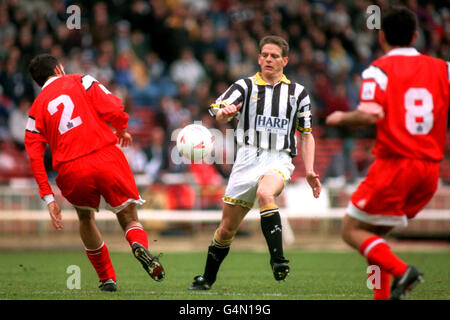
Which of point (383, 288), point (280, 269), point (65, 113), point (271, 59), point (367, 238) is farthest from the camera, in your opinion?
point (271, 59)

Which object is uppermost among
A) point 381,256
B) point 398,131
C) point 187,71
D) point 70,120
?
point 187,71

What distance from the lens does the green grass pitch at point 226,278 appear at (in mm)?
7004

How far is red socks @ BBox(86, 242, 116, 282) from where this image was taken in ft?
24.1

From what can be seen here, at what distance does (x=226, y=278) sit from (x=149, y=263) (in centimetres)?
235

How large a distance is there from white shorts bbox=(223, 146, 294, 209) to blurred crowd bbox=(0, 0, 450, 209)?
25.6 ft

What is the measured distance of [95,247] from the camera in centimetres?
733

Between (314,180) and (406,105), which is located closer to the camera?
(406,105)

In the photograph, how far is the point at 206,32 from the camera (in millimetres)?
18109

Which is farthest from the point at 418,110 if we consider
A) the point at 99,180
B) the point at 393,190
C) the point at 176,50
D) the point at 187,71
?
the point at 176,50

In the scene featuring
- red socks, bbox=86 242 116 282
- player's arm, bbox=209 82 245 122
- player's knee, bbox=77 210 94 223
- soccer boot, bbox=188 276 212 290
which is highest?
player's arm, bbox=209 82 245 122

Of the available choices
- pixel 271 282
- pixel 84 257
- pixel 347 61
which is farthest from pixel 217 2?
pixel 271 282

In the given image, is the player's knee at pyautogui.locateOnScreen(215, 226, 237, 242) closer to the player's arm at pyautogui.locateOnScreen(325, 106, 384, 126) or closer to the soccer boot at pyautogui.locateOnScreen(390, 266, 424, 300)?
the player's arm at pyautogui.locateOnScreen(325, 106, 384, 126)

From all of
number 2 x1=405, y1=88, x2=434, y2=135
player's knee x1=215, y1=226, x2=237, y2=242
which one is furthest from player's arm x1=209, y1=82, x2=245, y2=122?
number 2 x1=405, y1=88, x2=434, y2=135

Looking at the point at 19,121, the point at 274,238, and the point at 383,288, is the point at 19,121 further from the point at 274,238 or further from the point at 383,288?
the point at 383,288
